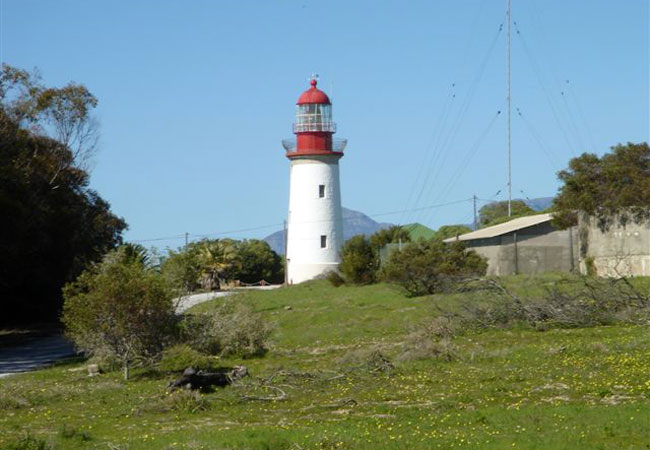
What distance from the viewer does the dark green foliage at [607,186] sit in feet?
133

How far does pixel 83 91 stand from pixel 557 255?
2552cm

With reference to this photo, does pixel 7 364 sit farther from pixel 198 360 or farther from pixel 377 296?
pixel 377 296

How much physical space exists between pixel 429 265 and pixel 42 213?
18187mm

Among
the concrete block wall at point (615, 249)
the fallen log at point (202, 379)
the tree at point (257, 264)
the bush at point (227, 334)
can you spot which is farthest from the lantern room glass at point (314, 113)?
the fallen log at point (202, 379)

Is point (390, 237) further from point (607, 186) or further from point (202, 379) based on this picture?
point (202, 379)

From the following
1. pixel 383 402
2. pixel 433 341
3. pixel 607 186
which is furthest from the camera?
pixel 607 186

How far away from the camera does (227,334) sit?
1182 inches

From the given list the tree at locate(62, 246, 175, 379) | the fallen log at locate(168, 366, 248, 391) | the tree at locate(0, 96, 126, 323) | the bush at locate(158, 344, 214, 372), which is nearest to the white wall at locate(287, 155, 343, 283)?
the tree at locate(0, 96, 126, 323)

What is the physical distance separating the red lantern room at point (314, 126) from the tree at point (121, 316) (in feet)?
127

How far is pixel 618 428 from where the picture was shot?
14.8 meters

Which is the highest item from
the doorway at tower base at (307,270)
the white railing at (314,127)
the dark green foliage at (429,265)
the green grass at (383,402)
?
the white railing at (314,127)

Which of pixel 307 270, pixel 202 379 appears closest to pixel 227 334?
pixel 202 379

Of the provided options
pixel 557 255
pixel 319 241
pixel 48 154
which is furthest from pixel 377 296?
pixel 319 241

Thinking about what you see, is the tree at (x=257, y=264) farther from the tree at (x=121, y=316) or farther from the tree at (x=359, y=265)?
the tree at (x=121, y=316)
